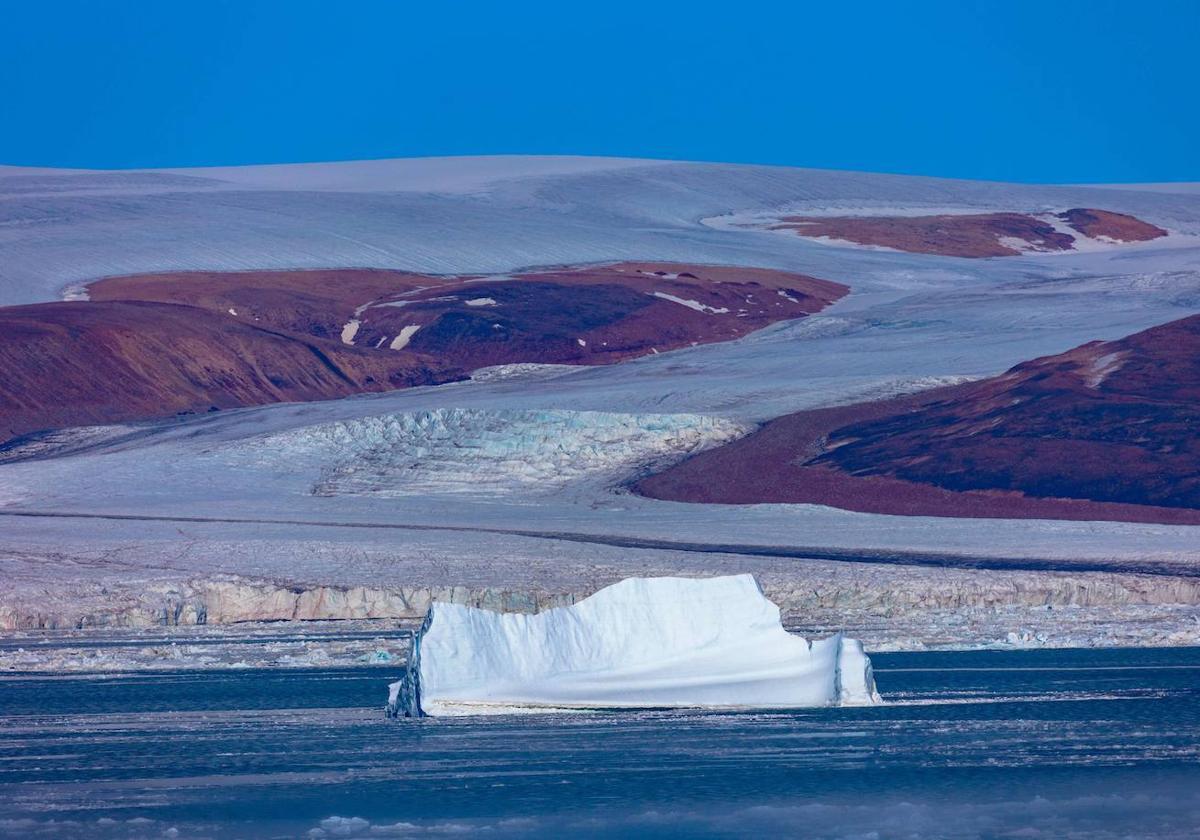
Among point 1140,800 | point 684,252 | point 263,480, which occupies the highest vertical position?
point 684,252

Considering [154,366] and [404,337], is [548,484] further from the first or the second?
[404,337]

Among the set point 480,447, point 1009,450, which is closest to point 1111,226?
point 1009,450

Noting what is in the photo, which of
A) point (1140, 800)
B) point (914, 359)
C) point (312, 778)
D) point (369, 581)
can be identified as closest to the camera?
point (1140, 800)

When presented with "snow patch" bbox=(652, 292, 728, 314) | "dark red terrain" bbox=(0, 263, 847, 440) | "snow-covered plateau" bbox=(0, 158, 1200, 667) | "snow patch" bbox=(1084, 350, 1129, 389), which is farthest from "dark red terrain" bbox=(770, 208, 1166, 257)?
"snow patch" bbox=(1084, 350, 1129, 389)

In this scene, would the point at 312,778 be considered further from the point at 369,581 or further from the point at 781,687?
the point at 369,581

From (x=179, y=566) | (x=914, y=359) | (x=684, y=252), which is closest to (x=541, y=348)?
(x=914, y=359)

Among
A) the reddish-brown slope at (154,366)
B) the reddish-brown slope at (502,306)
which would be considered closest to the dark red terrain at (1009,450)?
the reddish-brown slope at (154,366)

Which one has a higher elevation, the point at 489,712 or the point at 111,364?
the point at 111,364
